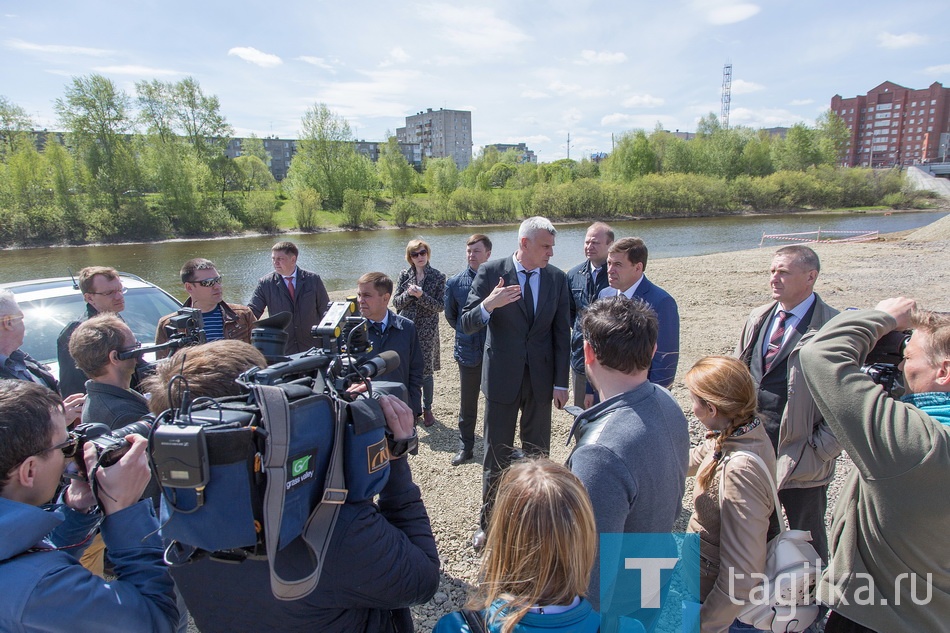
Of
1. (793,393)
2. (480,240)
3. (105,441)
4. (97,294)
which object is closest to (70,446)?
(105,441)

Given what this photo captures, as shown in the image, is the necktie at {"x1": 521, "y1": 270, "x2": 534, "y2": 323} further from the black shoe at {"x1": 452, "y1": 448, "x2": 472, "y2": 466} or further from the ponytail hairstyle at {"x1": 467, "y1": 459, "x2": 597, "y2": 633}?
the ponytail hairstyle at {"x1": 467, "y1": 459, "x2": 597, "y2": 633}

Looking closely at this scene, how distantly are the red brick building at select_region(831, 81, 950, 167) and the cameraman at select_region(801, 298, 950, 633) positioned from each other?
123920mm

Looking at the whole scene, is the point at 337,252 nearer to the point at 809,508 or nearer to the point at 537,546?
the point at 809,508

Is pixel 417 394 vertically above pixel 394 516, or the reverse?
pixel 394 516

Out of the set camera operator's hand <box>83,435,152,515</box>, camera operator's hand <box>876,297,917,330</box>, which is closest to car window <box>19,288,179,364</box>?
camera operator's hand <box>83,435,152,515</box>

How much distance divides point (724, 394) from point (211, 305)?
3814 millimetres

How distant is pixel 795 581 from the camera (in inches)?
70.6

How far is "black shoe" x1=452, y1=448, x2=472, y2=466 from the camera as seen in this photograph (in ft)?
14.1

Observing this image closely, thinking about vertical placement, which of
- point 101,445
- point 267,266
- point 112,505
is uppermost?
point 101,445

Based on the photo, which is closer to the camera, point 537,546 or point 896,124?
point 537,546

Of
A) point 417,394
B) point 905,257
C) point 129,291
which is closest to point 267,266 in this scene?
point 129,291

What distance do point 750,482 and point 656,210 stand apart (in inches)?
2385

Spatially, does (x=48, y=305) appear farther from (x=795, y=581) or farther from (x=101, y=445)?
(x=795, y=581)

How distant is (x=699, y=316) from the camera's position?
9289mm
